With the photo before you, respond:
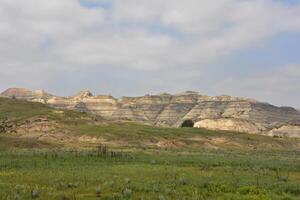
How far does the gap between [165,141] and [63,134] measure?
22.4 metres

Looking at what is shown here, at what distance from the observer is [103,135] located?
10850 centimetres

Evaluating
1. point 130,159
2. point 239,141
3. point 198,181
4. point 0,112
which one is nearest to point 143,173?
point 198,181

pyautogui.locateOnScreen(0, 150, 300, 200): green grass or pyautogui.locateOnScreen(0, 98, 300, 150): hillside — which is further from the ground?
pyautogui.locateOnScreen(0, 98, 300, 150): hillside

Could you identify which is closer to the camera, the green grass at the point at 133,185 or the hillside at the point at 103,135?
the green grass at the point at 133,185

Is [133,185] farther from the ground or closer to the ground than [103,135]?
closer to the ground

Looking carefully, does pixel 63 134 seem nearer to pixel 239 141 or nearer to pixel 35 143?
pixel 35 143

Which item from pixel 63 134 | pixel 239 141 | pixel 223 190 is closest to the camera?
pixel 223 190

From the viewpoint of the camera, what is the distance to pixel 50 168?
127ft

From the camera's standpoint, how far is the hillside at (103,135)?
104 meters

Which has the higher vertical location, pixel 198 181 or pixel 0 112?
pixel 0 112

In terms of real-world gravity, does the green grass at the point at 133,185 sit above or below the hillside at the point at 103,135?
below

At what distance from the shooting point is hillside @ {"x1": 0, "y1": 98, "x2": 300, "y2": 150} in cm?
10429

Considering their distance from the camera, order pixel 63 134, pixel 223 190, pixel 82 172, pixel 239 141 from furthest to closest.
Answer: pixel 239 141, pixel 63 134, pixel 82 172, pixel 223 190

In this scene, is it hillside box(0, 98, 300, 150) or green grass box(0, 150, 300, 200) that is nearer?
green grass box(0, 150, 300, 200)
